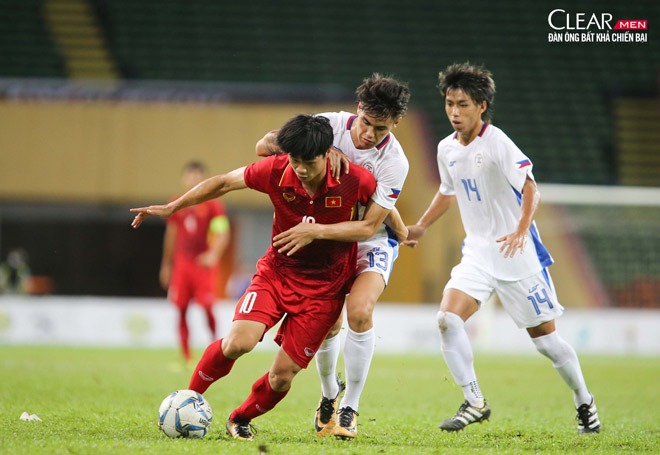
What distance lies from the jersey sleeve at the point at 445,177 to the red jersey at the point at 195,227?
497 cm

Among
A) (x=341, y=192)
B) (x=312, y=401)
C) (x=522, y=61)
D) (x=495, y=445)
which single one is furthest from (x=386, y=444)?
(x=522, y=61)

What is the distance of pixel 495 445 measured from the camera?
16.1 ft

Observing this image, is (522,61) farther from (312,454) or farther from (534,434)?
(312,454)

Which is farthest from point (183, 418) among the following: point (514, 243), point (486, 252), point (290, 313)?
point (486, 252)

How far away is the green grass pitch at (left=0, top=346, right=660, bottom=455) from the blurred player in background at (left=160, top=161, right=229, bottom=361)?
0.81m

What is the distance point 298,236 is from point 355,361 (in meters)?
0.98

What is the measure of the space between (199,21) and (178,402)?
64.1ft

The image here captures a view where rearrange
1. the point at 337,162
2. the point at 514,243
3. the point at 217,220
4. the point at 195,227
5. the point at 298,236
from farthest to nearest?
the point at 195,227 < the point at 217,220 < the point at 514,243 < the point at 337,162 < the point at 298,236

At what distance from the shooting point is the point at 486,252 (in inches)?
228

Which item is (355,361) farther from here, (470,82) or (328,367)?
(470,82)

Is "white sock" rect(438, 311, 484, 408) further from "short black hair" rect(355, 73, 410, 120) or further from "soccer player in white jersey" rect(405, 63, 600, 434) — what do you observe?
"short black hair" rect(355, 73, 410, 120)

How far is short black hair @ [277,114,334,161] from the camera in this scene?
4.43 meters

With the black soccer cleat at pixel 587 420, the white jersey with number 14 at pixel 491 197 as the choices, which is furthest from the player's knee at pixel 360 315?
the black soccer cleat at pixel 587 420

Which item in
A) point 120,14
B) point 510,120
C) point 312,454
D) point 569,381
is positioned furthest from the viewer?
point 120,14
